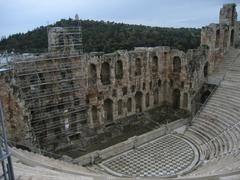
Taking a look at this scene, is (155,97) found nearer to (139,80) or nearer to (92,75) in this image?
(139,80)

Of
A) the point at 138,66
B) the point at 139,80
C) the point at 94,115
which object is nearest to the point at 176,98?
the point at 139,80

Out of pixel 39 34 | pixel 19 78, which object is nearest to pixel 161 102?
pixel 19 78

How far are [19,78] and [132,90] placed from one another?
12.1m

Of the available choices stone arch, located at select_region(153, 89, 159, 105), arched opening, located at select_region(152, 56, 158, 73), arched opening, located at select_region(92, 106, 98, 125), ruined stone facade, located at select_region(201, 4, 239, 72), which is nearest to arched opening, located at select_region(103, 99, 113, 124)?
arched opening, located at select_region(92, 106, 98, 125)

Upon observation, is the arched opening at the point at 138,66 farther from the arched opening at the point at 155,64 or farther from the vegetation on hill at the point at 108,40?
the vegetation on hill at the point at 108,40

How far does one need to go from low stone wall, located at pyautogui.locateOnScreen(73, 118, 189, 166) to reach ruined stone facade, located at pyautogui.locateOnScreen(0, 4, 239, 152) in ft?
11.2

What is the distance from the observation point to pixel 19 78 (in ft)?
67.1

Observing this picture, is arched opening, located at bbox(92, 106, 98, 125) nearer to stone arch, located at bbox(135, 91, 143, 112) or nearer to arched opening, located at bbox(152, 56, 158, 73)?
stone arch, located at bbox(135, 91, 143, 112)

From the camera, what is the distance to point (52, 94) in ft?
71.6

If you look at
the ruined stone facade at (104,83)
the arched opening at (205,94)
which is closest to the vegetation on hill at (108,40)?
the ruined stone facade at (104,83)

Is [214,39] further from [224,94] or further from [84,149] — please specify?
[84,149]

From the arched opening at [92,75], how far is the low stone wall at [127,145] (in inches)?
249

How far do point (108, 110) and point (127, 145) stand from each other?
5977mm

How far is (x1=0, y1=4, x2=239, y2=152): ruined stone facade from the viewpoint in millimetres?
21453
